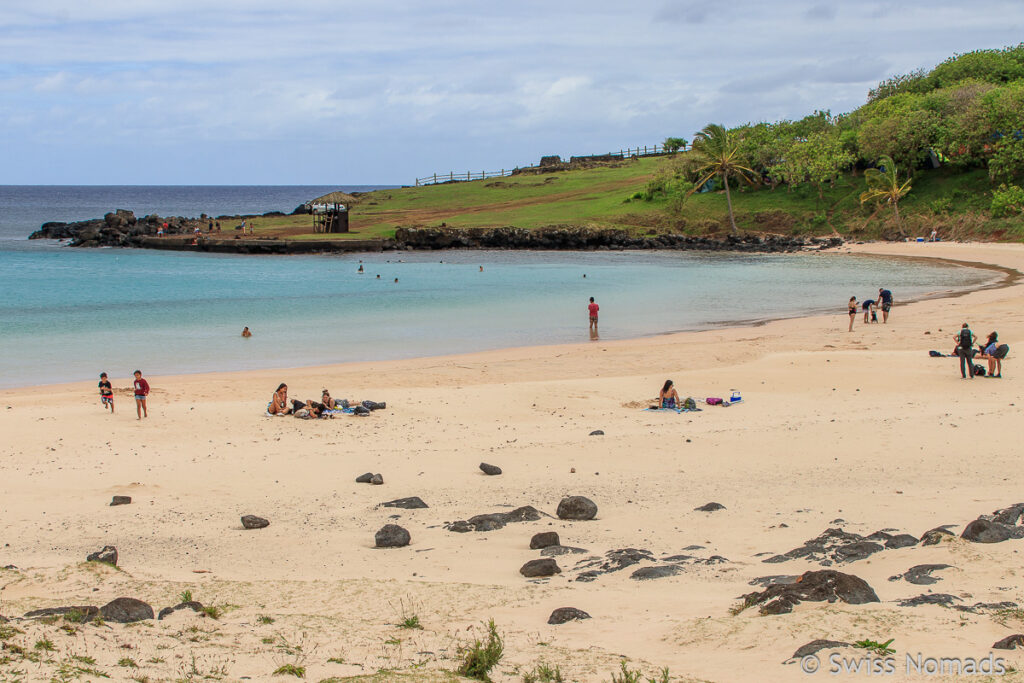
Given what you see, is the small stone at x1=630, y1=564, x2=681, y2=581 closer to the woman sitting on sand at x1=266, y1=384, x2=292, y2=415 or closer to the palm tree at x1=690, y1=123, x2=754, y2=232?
the woman sitting on sand at x1=266, y1=384, x2=292, y2=415

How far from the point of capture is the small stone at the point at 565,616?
302 inches

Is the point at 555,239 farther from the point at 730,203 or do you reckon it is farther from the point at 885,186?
the point at 885,186

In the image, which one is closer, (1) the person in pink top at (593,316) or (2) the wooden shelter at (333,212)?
(1) the person in pink top at (593,316)

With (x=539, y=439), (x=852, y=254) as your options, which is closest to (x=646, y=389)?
(x=539, y=439)

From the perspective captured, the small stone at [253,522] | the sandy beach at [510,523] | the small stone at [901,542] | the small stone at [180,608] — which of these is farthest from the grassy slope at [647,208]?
the small stone at [180,608]

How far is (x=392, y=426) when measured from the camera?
16.7 metres

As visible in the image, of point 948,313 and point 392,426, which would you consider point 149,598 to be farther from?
point 948,313

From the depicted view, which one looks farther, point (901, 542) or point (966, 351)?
point (966, 351)

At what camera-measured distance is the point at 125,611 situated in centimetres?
751

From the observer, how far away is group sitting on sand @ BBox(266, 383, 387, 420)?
1738cm

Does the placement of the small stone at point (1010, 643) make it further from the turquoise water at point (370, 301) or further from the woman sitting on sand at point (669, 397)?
the turquoise water at point (370, 301)

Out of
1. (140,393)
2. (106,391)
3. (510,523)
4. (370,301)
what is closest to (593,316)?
(370,301)

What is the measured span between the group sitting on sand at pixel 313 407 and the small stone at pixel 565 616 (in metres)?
10.4

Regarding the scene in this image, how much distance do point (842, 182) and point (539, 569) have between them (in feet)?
215
